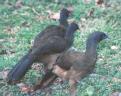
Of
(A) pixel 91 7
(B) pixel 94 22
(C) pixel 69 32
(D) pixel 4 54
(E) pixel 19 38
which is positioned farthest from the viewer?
(A) pixel 91 7

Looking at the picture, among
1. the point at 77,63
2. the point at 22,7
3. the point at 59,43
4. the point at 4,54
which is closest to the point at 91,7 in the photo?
the point at 22,7

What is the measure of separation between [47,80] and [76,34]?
2718 millimetres

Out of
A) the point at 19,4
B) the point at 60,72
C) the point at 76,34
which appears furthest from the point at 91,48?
the point at 19,4

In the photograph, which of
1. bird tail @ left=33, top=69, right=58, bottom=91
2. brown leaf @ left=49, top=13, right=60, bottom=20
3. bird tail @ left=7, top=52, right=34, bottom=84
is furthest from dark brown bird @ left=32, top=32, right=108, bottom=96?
brown leaf @ left=49, top=13, right=60, bottom=20

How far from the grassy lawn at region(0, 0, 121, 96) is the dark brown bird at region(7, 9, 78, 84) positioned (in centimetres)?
35

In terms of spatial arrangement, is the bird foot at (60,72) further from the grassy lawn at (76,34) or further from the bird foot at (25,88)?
the bird foot at (25,88)

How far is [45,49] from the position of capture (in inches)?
312

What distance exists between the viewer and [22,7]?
39.9 feet

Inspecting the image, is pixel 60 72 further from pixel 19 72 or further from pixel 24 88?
pixel 24 88

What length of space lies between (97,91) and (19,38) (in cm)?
299

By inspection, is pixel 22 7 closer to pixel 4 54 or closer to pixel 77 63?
pixel 4 54

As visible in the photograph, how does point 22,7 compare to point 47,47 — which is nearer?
point 47,47

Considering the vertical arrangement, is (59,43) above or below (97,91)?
above

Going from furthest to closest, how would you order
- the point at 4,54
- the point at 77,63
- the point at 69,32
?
the point at 4,54 → the point at 69,32 → the point at 77,63
